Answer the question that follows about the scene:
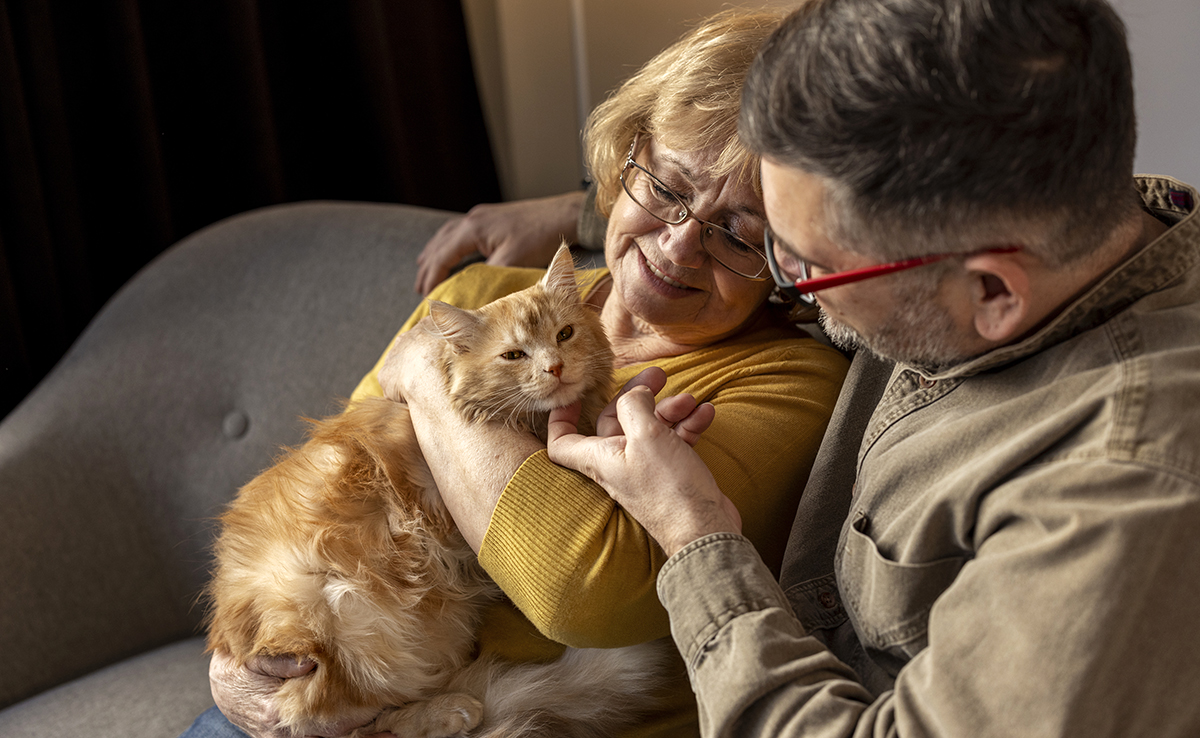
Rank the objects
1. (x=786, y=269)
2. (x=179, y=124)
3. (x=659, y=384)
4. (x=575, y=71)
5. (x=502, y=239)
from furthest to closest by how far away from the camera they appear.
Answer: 1. (x=575, y=71)
2. (x=179, y=124)
3. (x=502, y=239)
4. (x=659, y=384)
5. (x=786, y=269)

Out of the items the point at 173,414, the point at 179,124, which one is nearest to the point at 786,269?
the point at 173,414

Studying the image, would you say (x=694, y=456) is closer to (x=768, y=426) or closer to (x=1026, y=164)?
(x=768, y=426)

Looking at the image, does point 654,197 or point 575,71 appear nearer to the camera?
point 654,197

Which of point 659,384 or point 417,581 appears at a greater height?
point 659,384

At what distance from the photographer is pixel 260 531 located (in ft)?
4.35

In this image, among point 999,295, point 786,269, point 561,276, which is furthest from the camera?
point 561,276

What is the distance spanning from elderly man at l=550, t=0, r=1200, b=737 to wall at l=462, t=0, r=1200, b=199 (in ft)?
2.39

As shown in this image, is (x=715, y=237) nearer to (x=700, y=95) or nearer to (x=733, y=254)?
(x=733, y=254)

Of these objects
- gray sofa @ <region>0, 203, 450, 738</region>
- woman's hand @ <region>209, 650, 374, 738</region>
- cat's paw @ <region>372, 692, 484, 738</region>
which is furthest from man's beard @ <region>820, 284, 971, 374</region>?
gray sofa @ <region>0, 203, 450, 738</region>

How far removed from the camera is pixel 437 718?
121cm

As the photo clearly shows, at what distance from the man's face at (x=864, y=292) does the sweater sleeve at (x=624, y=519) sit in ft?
1.04

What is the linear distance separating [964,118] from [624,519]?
25.4 inches

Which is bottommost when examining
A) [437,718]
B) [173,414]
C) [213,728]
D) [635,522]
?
[213,728]

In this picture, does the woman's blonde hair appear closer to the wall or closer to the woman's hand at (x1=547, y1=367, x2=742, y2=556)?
the woman's hand at (x1=547, y1=367, x2=742, y2=556)
